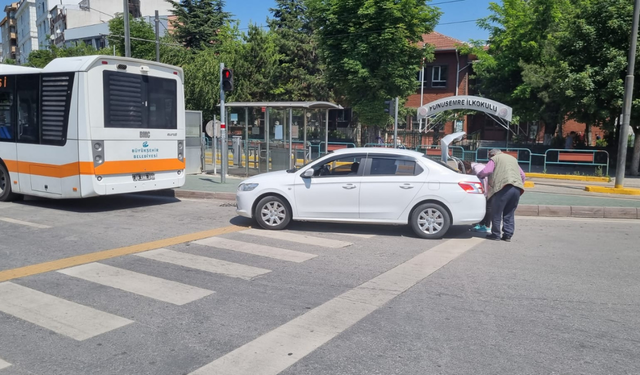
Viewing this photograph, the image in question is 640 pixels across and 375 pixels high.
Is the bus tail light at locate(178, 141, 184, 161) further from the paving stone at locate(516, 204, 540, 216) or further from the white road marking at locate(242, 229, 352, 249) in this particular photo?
the paving stone at locate(516, 204, 540, 216)

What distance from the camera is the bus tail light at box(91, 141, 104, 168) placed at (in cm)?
1080

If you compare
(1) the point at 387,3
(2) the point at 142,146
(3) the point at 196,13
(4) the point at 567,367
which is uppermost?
(3) the point at 196,13

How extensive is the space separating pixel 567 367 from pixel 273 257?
442cm

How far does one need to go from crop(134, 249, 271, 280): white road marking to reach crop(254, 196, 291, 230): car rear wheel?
218 centimetres

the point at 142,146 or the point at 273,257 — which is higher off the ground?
the point at 142,146

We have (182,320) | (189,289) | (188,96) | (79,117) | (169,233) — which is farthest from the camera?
(188,96)

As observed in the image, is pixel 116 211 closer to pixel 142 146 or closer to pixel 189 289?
pixel 142 146

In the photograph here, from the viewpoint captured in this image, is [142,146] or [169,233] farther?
[142,146]

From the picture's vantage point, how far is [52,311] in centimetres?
534

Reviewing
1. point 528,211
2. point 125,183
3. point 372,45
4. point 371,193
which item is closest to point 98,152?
point 125,183

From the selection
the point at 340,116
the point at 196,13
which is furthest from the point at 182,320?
the point at 196,13

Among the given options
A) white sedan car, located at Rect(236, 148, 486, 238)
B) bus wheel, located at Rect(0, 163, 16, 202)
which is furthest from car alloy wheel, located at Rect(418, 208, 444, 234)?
bus wheel, located at Rect(0, 163, 16, 202)

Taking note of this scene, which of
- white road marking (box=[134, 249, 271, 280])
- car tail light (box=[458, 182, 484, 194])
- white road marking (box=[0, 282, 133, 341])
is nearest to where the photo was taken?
white road marking (box=[0, 282, 133, 341])

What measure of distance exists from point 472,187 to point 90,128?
7.60 m
